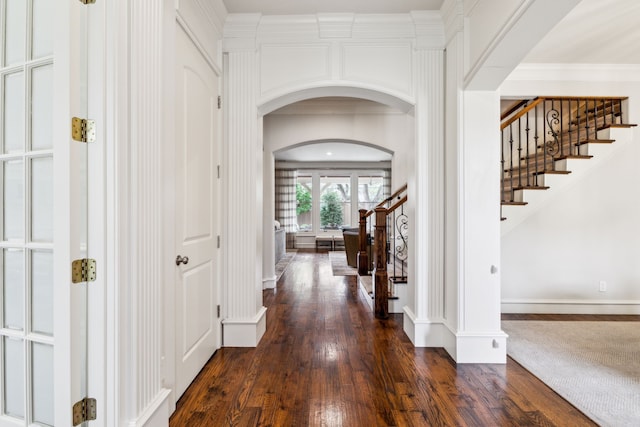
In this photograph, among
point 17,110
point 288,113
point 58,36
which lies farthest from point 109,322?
point 288,113

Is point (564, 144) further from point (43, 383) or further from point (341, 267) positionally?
point (43, 383)

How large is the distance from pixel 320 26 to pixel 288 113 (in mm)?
2108

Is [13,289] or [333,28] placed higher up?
[333,28]

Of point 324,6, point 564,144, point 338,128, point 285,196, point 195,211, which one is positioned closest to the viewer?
point 195,211

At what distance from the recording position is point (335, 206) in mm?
10555

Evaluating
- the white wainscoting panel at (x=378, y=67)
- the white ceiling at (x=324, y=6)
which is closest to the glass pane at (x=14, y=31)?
the white ceiling at (x=324, y=6)

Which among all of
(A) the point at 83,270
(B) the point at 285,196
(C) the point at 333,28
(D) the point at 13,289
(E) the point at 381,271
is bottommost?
(E) the point at 381,271

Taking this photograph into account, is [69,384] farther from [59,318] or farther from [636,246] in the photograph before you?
[636,246]

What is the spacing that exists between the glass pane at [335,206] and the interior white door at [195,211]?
25.6 feet

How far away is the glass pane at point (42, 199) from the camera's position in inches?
54.7

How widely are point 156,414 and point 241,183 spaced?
6.00ft

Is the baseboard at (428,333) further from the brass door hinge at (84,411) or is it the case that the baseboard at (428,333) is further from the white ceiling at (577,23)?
the white ceiling at (577,23)

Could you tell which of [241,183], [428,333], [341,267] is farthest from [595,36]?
[341,267]

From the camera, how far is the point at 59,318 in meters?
1.30
